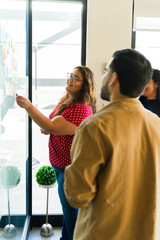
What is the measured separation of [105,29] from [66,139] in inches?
45.0

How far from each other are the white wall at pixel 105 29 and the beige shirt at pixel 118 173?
135 centimetres

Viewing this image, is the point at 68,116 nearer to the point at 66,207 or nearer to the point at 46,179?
the point at 66,207

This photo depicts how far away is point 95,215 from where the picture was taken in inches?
34.8

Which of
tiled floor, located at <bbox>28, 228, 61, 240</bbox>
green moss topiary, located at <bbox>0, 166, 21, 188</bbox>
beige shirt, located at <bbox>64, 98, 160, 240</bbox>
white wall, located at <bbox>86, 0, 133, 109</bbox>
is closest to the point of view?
beige shirt, located at <bbox>64, 98, 160, 240</bbox>

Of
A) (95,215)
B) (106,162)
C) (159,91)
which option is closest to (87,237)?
(95,215)

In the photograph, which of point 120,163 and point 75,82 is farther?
point 75,82

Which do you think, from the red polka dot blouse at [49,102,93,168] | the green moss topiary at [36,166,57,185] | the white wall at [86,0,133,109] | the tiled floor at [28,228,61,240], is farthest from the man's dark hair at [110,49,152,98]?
the tiled floor at [28,228,61,240]

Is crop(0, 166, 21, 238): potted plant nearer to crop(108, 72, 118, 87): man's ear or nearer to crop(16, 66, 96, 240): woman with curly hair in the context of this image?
crop(16, 66, 96, 240): woman with curly hair

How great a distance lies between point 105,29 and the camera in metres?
2.13

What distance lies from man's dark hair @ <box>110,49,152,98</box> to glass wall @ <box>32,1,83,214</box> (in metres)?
1.53

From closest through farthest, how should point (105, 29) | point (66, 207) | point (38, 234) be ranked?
1. point (66, 207)
2. point (105, 29)
3. point (38, 234)

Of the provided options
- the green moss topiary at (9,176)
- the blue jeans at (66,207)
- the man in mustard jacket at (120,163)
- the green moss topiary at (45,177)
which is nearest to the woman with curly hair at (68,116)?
the blue jeans at (66,207)

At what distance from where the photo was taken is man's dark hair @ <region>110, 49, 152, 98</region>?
824 mm

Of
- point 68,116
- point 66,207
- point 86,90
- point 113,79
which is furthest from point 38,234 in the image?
point 113,79
